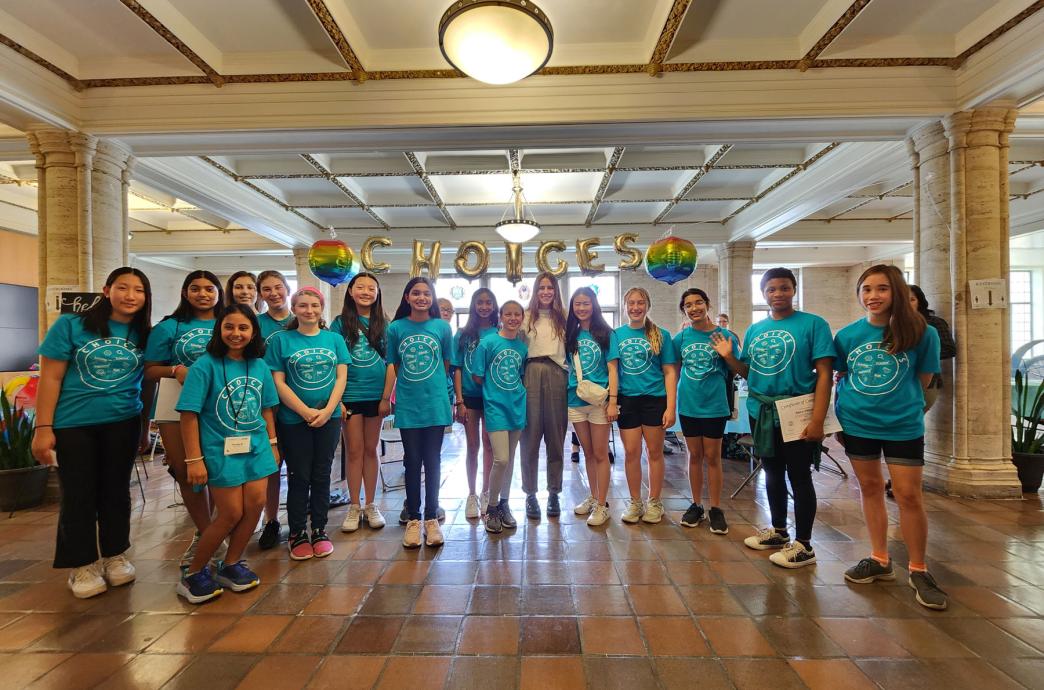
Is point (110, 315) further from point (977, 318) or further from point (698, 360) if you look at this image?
point (977, 318)

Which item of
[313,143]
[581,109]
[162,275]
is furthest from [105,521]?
[162,275]

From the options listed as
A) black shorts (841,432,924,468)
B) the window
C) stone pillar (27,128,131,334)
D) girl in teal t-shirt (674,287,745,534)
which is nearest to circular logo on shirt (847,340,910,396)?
black shorts (841,432,924,468)

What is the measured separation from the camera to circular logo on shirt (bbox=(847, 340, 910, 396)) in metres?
2.25

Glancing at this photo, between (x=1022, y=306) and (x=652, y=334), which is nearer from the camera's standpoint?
(x=652, y=334)

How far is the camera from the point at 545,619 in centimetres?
211

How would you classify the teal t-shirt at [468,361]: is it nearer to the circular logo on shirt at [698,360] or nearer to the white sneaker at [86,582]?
the circular logo on shirt at [698,360]

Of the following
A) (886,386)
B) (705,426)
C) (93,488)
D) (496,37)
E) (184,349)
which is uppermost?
(496,37)

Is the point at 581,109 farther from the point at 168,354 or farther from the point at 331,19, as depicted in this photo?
the point at 168,354

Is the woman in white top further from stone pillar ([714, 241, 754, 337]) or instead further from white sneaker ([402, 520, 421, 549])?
stone pillar ([714, 241, 754, 337])

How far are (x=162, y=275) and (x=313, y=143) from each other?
1161 cm

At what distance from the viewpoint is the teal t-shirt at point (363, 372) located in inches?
119

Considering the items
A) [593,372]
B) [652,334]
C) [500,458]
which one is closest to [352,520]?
[500,458]

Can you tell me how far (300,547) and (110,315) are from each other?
165cm

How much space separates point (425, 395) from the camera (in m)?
2.84
